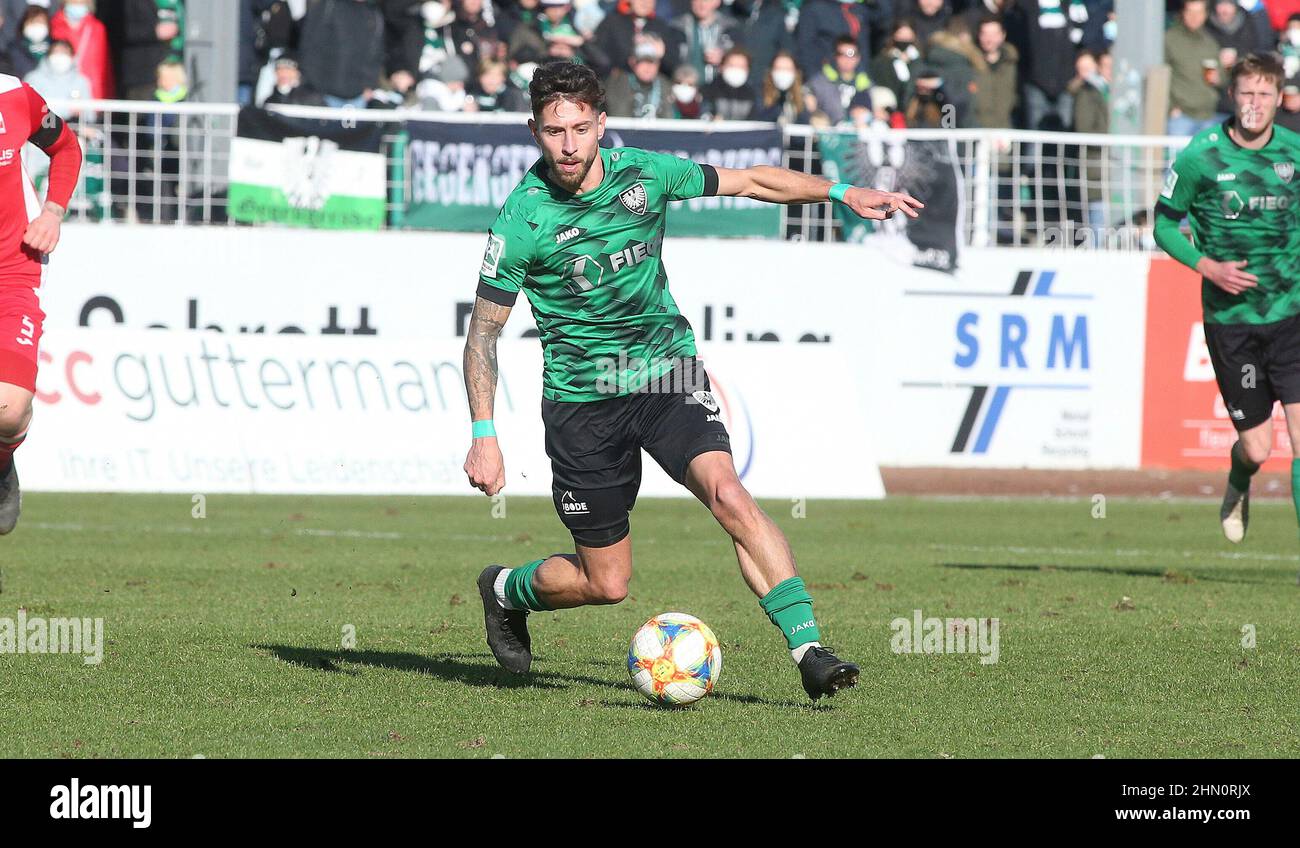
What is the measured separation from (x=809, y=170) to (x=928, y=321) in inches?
77.5

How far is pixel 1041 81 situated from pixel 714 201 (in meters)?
4.23

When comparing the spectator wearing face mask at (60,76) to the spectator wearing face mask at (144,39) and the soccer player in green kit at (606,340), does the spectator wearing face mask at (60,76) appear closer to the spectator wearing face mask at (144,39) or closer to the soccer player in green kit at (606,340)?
the spectator wearing face mask at (144,39)

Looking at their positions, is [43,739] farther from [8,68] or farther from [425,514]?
[8,68]

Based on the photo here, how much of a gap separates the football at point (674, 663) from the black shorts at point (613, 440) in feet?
1.53

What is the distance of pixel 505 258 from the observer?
6.72 metres

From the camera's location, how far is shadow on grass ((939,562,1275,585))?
11.1m

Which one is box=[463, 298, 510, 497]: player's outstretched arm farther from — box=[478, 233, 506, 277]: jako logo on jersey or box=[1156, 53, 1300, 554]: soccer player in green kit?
box=[1156, 53, 1300, 554]: soccer player in green kit

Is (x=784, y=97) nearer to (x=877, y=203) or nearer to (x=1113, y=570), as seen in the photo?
(x=1113, y=570)

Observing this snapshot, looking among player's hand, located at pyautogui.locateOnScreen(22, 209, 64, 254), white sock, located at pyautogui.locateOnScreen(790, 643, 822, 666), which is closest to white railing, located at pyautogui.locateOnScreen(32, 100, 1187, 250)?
player's hand, located at pyautogui.locateOnScreen(22, 209, 64, 254)

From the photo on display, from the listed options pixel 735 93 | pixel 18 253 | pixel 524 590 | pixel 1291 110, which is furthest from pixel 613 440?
pixel 1291 110

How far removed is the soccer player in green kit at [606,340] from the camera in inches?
261

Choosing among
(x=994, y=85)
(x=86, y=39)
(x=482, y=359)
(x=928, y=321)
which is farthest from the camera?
(x=994, y=85)

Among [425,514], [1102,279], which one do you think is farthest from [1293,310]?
[1102,279]

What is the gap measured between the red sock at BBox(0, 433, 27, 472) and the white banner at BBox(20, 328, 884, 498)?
6987mm
